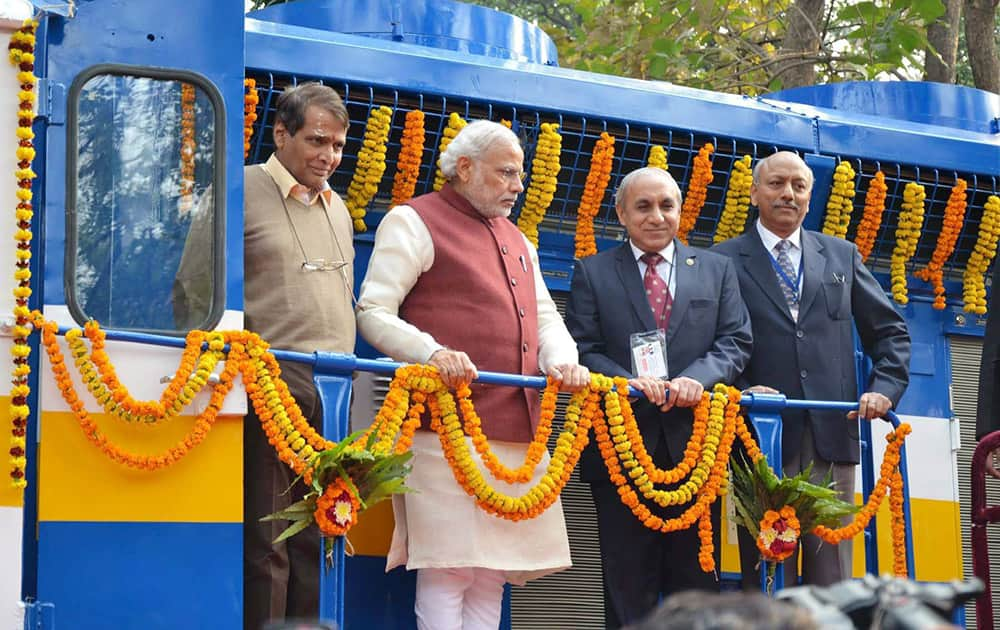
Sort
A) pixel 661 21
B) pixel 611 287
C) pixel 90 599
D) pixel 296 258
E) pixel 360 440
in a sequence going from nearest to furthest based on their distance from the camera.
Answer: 1. pixel 90 599
2. pixel 360 440
3. pixel 296 258
4. pixel 611 287
5. pixel 661 21

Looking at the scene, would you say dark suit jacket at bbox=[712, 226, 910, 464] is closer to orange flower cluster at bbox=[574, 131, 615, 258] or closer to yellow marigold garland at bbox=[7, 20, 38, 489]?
orange flower cluster at bbox=[574, 131, 615, 258]

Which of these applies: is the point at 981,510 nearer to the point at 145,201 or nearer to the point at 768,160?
the point at 768,160

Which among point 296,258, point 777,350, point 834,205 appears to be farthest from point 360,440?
point 834,205

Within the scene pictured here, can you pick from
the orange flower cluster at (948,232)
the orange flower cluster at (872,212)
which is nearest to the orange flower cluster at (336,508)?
the orange flower cluster at (872,212)

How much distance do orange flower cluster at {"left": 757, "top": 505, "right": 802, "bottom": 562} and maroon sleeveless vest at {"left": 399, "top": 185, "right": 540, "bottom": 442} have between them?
97 cm

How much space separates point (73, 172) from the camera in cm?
478

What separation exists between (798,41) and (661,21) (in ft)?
3.61

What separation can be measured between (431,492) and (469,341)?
0.58 meters

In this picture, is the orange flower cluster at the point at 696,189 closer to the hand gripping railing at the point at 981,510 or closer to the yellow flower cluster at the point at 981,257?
the yellow flower cluster at the point at 981,257

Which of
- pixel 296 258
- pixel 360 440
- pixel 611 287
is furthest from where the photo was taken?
pixel 611 287

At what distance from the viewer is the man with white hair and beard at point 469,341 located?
538cm

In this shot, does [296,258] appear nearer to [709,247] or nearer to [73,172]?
[73,172]

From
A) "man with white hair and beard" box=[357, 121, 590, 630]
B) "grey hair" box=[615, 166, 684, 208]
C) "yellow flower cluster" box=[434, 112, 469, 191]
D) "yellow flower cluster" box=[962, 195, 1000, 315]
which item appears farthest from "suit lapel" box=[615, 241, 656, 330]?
"yellow flower cluster" box=[962, 195, 1000, 315]

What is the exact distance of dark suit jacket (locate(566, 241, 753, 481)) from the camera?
593 centimetres
